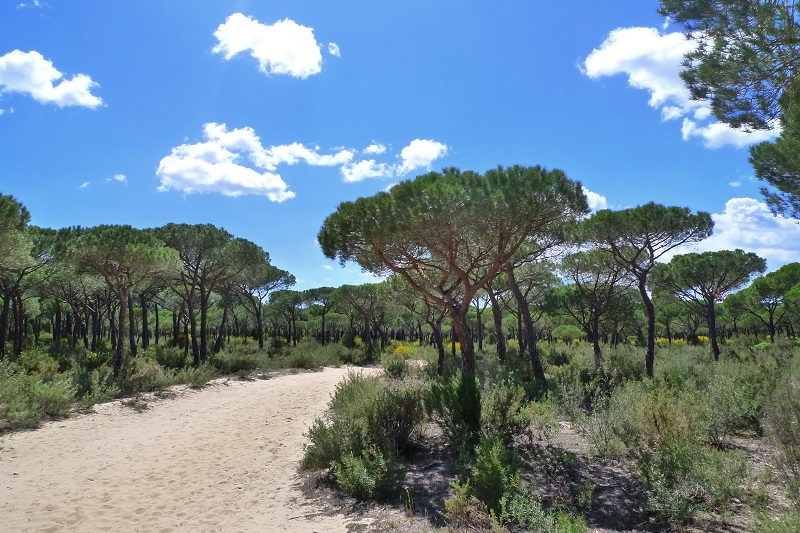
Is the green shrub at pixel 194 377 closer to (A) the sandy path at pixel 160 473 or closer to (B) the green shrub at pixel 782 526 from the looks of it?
(A) the sandy path at pixel 160 473

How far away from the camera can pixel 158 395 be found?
14438 mm

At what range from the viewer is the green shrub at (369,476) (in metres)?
5.70

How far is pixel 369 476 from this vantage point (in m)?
5.79

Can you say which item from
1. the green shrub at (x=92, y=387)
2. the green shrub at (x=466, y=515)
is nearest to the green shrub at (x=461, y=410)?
the green shrub at (x=466, y=515)

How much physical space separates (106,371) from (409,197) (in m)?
12.8

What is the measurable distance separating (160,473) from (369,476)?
13.1 feet

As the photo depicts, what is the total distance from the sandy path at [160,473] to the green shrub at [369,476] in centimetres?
51

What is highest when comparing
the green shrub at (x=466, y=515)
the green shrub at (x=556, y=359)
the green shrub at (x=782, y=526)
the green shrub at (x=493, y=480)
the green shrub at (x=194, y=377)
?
the green shrub at (x=782, y=526)

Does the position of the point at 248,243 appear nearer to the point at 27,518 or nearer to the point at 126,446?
the point at 126,446

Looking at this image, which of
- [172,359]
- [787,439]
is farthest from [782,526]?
[172,359]

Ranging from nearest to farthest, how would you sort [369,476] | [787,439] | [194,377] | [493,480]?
[787,439] → [493,480] → [369,476] → [194,377]

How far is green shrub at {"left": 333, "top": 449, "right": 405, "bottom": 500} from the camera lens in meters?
5.70

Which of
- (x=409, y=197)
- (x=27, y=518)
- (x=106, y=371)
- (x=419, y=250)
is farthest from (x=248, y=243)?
(x=27, y=518)

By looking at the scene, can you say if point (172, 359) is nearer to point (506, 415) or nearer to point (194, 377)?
point (194, 377)
